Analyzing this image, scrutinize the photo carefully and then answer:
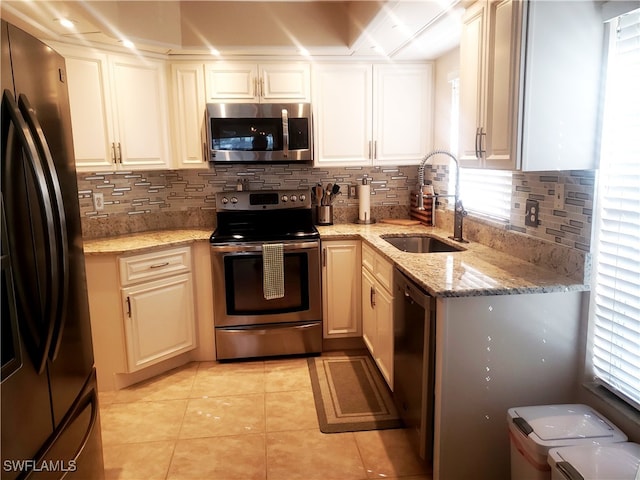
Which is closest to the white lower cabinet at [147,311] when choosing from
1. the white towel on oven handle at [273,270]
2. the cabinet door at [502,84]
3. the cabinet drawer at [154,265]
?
the cabinet drawer at [154,265]

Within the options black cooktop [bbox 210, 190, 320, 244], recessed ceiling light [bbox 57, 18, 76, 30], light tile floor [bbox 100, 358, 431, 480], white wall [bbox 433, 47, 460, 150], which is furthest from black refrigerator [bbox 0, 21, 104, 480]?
white wall [bbox 433, 47, 460, 150]

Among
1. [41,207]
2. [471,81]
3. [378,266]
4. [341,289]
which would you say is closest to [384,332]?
[378,266]

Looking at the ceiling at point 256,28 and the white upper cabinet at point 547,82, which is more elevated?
the ceiling at point 256,28

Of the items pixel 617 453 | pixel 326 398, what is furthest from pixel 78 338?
pixel 617 453

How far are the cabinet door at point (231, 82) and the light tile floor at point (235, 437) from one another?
1.98 m

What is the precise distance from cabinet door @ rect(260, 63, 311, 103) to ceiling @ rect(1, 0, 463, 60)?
103 mm

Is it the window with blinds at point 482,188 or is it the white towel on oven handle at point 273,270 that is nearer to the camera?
the window with blinds at point 482,188

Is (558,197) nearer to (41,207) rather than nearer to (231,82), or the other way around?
(41,207)

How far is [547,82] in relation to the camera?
71.6 inches

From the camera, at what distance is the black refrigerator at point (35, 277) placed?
4.01 feet

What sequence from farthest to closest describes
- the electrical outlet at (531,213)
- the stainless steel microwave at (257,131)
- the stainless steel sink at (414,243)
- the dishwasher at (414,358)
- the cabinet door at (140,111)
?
the stainless steel microwave at (257,131)
the stainless steel sink at (414,243)
the cabinet door at (140,111)
the electrical outlet at (531,213)
the dishwasher at (414,358)

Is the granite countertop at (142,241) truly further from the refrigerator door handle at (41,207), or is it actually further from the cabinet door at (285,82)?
the refrigerator door handle at (41,207)

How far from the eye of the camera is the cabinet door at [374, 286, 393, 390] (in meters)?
2.56

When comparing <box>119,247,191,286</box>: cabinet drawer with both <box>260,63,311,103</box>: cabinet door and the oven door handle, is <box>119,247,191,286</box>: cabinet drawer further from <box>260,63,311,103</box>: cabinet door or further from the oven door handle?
<box>260,63,311,103</box>: cabinet door
